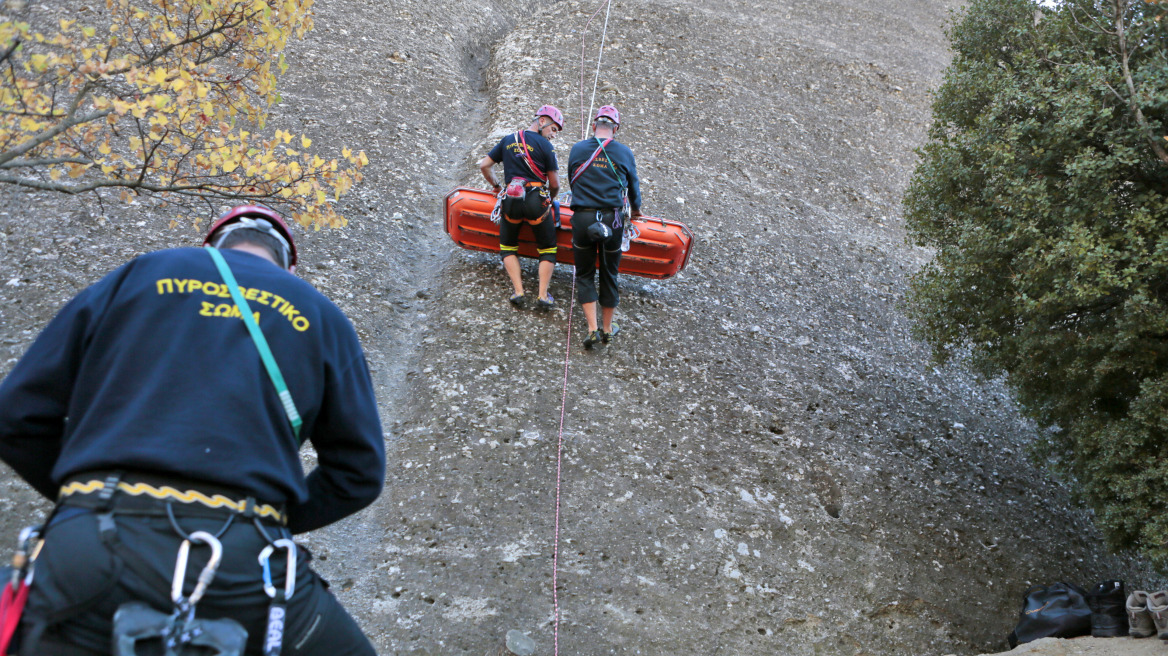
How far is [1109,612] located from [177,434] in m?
5.82

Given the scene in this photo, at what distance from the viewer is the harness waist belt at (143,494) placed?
6.48 ft

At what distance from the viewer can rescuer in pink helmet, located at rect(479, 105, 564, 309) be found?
711 cm

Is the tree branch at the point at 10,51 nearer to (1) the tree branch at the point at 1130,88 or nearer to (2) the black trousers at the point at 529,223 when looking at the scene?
(2) the black trousers at the point at 529,223

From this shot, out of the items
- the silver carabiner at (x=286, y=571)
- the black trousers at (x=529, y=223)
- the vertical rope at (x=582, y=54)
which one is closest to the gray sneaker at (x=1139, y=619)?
the black trousers at (x=529, y=223)

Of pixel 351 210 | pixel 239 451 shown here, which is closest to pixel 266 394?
pixel 239 451

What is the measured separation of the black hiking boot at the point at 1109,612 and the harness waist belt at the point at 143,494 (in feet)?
18.3

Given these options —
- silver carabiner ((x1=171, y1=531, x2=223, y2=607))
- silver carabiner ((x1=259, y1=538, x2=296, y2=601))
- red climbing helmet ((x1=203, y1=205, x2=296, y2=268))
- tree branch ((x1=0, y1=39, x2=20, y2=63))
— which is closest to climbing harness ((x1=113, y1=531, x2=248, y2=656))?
silver carabiner ((x1=171, y1=531, x2=223, y2=607))

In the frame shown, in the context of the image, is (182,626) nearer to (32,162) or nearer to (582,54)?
(32,162)

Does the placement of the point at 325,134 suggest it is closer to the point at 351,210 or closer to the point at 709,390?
the point at 351,210

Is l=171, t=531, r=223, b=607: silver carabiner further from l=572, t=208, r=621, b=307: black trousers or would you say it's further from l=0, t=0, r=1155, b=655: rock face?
l=572, t=208, r=621, b=307: black trousers

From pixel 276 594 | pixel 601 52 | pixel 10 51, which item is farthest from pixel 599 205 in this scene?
Answer: pixel 601 52

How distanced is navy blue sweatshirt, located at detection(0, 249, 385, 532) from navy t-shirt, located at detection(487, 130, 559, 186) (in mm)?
4878

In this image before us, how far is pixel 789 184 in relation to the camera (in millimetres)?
11406

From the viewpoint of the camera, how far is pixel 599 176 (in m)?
7.03
